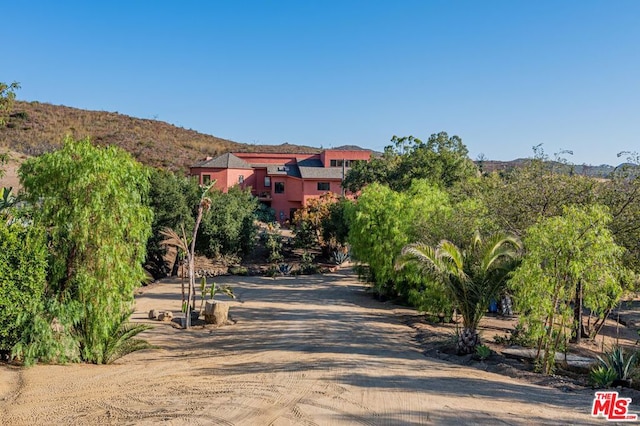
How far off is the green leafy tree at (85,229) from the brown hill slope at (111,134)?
171ft

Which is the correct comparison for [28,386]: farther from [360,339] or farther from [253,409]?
[360,339]

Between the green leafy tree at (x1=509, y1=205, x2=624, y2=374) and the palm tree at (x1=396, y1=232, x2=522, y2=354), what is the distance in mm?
1455

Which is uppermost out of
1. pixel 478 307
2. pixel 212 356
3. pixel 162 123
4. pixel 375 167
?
pixel 162 123

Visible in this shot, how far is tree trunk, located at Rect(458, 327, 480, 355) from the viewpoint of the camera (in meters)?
11.6

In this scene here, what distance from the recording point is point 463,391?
8.04m

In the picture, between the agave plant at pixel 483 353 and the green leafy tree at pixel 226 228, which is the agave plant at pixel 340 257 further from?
the agave plant at pixel 483 353

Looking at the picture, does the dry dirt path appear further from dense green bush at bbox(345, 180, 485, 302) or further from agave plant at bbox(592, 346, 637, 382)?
dense green bush at bbox(345, 180, 485, 302)

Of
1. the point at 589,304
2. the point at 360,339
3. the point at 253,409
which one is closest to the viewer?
the point at 253,409

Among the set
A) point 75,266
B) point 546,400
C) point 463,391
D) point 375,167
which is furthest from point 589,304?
point 375,167

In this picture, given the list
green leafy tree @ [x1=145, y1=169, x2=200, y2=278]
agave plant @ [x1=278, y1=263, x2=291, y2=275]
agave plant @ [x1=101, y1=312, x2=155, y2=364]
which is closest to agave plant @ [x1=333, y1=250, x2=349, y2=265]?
agave plant @ [x1=278, y1=263, x2=291, y2=275]

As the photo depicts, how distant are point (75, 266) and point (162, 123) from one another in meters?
84.0

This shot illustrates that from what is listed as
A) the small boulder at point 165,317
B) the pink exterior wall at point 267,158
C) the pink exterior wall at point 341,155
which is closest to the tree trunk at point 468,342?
the small boulder at point 165,317

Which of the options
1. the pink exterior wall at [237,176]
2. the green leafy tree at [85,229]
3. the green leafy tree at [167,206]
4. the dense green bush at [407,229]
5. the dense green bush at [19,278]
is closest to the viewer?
the dense green bush at [19,278]

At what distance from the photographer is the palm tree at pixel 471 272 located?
11.5 metres
